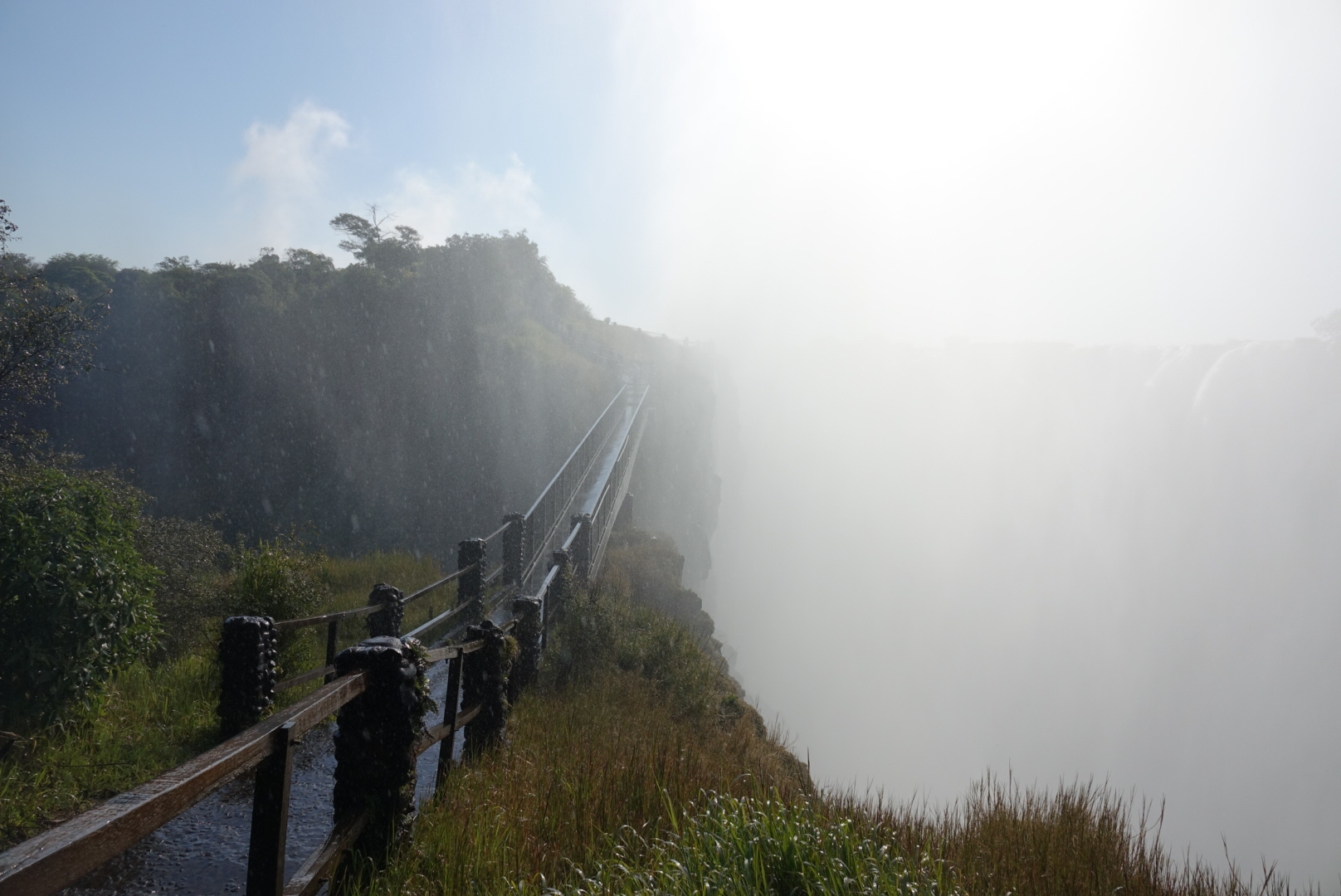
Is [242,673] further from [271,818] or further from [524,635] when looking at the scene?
[271,818]

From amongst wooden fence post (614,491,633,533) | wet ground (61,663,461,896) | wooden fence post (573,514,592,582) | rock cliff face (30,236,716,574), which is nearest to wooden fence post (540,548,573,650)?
wooden fence post (573,514,592,582)

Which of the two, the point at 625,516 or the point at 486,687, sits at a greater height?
the point at 486,687

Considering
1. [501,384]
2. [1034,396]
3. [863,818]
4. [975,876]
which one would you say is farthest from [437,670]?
[1034,396]

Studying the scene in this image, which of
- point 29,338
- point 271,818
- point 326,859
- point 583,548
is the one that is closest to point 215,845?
point 326,859

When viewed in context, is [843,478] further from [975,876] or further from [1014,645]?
[975,876]

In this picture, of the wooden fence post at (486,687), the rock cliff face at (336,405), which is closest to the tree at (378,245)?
the rock cliff face at (336,405)

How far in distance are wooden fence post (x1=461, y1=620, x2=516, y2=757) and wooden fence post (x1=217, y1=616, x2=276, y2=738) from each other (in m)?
1.72

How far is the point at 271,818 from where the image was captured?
85.7 inches

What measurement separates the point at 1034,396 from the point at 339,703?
139928mm

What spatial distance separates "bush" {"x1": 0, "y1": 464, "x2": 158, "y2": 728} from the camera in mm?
5016

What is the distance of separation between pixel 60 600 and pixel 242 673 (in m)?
1.25

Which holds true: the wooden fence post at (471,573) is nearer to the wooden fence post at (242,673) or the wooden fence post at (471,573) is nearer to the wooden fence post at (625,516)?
the wooden fence post at (242,673)

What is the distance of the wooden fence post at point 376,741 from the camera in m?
3.16

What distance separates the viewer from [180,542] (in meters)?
10.9
